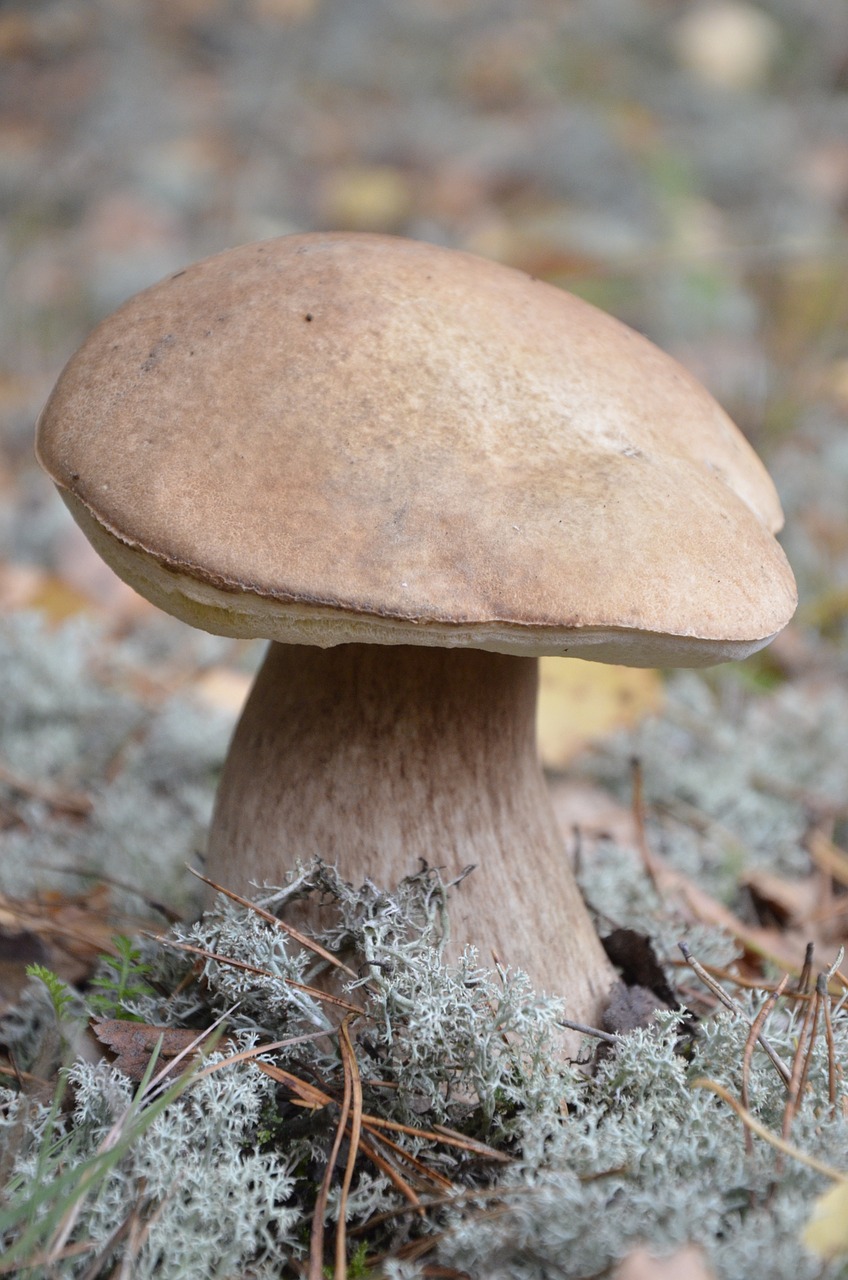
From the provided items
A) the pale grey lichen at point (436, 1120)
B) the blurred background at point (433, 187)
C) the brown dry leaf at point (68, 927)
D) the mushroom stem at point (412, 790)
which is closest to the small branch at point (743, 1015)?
the pale grey lichen at point (436, 1120)

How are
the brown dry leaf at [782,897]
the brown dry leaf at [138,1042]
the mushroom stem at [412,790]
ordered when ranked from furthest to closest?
the brown dry leaf at [782,897]
the mushroom stem at [412,790]
the brown dry leaf at [138,1042]

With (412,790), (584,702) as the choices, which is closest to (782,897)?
(584,702)

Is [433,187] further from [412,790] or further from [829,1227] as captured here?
[829,1227]

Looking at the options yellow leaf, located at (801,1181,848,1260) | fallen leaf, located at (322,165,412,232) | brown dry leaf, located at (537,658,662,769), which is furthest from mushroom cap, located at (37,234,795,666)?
fallen leaf, located at (322,165,412,232)

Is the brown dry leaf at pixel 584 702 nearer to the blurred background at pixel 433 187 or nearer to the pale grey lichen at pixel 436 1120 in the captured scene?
the blurred background at pixel 433 187

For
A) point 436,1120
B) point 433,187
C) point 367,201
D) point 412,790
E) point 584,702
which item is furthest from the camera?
point 433,187

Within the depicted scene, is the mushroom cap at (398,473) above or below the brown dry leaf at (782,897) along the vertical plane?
above
